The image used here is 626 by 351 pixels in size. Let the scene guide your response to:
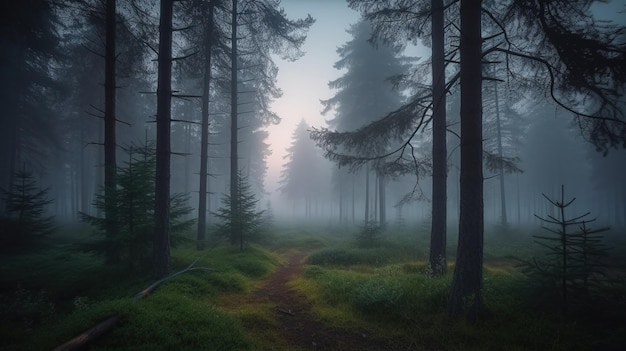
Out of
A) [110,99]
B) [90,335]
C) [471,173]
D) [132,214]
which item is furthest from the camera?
[110,99]

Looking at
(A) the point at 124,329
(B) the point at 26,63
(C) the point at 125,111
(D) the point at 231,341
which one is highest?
(B) the point at 26,63

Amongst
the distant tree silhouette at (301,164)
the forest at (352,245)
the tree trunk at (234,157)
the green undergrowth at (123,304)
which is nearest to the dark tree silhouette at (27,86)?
the forest at (352,245)

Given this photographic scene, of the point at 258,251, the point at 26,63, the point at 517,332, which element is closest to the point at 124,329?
the point at 517,332

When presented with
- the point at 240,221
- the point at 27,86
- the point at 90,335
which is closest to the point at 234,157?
the point at 240,221

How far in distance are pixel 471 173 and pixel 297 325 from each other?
5.31m

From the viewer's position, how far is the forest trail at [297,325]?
5.27 meters

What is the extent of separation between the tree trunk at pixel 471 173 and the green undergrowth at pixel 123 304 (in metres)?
4.78

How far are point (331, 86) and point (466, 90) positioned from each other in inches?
770

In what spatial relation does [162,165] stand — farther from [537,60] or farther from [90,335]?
[537,60]

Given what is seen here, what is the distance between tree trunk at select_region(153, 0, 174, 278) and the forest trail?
2.82m

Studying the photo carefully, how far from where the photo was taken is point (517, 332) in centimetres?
500

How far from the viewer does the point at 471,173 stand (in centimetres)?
571

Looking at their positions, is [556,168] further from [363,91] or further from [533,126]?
[363,91]

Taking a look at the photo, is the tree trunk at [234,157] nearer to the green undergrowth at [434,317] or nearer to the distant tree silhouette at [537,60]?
the green undergrowth at [434,317]
